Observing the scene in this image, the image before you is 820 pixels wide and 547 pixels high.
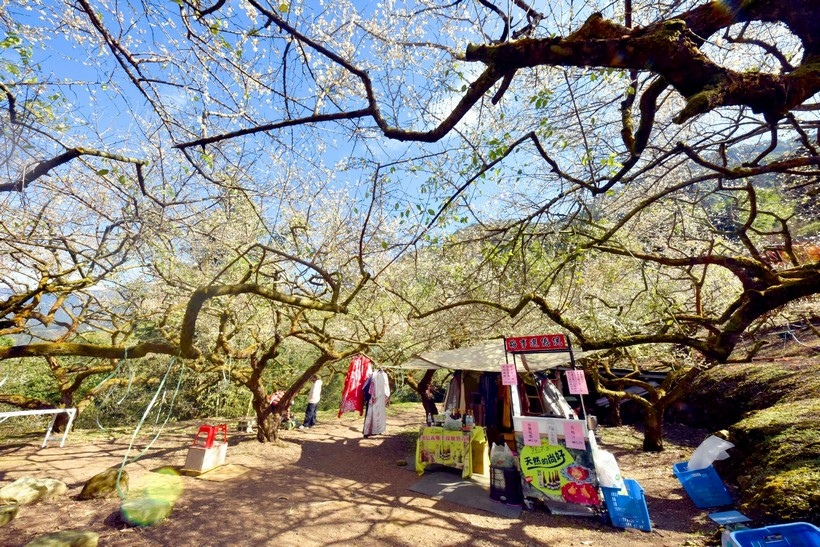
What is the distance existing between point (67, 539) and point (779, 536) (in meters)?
5.83

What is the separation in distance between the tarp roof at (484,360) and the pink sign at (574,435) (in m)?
1.61

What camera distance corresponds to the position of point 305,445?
8.27 m

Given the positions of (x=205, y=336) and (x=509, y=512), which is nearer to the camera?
(x=509, y=512)

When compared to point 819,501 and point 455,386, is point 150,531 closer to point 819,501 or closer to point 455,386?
point 455,386

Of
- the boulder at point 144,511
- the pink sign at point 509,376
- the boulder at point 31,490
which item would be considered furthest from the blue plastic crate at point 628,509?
the boulder at point 31,490

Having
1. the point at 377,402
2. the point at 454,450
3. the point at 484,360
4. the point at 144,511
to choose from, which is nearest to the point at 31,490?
the point at 144,511

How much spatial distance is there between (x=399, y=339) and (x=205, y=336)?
4581 millimetres

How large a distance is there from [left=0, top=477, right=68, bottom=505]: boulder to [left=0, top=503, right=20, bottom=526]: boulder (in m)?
0.31

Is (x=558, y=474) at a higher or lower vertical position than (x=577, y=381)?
lower

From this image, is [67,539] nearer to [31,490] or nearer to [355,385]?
[31,490]

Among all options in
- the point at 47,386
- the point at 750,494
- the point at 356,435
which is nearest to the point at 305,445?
the point at 356,435

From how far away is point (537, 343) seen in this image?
532cm

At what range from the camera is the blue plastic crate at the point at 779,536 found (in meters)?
2.27

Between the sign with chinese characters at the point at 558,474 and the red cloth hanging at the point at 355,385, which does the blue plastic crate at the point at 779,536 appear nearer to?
the sign with chinese characters at the point at 558,474
